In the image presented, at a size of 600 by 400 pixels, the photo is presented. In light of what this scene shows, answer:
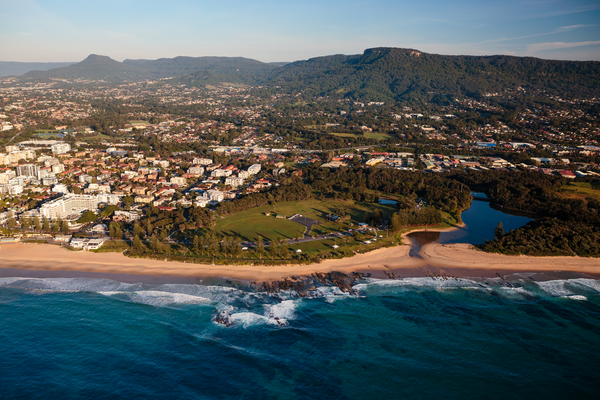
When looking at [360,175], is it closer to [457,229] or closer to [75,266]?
[457,229]

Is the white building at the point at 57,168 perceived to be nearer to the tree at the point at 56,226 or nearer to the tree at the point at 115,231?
the tree at the point at 56,226

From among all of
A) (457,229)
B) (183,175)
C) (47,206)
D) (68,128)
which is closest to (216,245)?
(47,206)

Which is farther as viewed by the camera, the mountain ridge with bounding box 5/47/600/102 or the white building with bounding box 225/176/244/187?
the mountain ridge with bounding box 5/47/600/102

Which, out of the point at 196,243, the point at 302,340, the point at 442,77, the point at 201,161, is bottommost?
the point at 302,340

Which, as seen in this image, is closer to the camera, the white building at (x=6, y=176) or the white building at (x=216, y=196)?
the white building at (x=216, y=196)

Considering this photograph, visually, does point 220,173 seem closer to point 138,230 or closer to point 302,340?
point 138,230

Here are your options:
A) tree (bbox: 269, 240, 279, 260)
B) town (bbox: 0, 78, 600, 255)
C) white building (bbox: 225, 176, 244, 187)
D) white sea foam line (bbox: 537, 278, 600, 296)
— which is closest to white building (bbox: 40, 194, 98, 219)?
town (bbox: 0, 78, 600, 255)

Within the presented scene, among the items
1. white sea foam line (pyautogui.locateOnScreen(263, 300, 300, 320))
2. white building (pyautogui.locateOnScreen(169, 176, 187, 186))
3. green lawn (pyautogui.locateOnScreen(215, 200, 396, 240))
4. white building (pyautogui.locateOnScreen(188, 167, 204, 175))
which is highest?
white building (pyautogui.locateOnScreen(188, 167, 204, 175))

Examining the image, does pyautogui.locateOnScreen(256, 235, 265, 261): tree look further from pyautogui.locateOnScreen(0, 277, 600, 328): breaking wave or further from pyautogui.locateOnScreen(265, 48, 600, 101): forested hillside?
pyautogui.locateOnScreen(265, 48, 600, 101): forested hillside


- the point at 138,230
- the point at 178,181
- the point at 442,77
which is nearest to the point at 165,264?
the point at 138,230

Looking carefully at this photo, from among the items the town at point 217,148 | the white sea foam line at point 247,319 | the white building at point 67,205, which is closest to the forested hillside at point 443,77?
the town at point 217,148
